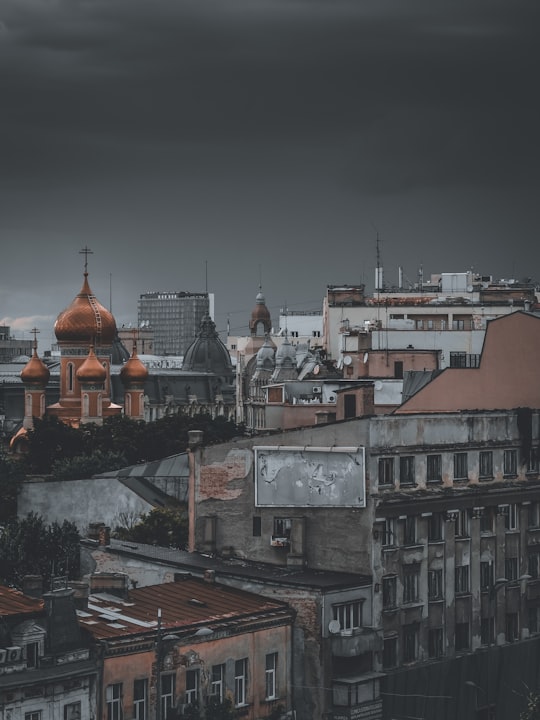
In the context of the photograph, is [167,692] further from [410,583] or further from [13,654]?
[410,583]

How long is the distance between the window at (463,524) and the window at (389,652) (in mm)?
5517

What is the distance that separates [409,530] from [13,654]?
18.5 m

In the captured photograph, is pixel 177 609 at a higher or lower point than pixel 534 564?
lower

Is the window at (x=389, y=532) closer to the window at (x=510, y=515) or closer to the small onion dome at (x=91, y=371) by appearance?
Result: the window at (x=510, y=515)

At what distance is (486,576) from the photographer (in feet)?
231

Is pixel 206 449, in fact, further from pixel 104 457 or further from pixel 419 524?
pixel 104 457

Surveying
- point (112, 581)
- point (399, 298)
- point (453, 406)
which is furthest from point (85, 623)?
point (399, 298)

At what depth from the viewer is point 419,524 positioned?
67625 millimetres

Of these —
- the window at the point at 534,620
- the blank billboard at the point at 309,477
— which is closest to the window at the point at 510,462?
the window at the point at 534,620

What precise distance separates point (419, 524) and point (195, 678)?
1258cm

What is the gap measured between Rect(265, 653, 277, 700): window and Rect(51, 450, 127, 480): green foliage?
61.0 meters

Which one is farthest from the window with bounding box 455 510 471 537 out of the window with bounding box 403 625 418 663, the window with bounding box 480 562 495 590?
the window with bounding box 403 625 418 663

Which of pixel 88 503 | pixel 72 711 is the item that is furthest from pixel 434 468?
pixel 88 503

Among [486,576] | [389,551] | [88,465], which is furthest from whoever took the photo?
[88,465]
